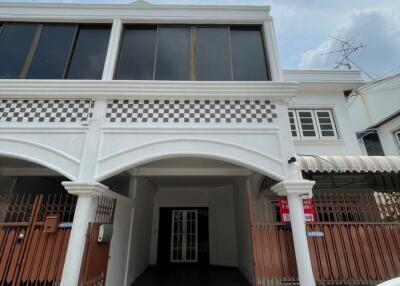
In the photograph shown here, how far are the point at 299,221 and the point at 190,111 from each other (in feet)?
8.76

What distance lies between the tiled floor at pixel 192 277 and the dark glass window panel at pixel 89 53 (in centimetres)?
547

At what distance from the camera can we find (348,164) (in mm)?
4602

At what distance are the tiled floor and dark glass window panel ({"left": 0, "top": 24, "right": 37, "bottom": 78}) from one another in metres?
5.89

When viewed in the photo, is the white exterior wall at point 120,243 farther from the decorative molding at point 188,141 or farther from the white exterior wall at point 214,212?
the white exterior wall at point 214,212

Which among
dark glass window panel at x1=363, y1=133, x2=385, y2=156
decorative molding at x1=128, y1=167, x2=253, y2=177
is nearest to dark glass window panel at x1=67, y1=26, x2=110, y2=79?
decorative molding at x1=128, y1=167, x2=253, y2=177

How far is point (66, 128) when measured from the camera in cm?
404

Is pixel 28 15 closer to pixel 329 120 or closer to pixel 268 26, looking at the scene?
pixel 268 26

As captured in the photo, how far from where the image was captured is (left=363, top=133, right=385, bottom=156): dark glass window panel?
8737 mm

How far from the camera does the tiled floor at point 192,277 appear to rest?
→ 6.18m

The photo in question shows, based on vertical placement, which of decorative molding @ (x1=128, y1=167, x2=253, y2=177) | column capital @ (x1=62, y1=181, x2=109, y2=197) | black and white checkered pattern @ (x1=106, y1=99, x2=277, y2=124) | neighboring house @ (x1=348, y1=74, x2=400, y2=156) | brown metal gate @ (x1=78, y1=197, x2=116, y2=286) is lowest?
brown metal gate @ (x1=78, y1=197, x2=116, y2=286)

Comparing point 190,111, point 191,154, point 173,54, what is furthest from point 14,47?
point 191,154

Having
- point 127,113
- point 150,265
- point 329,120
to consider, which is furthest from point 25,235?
point 329,120

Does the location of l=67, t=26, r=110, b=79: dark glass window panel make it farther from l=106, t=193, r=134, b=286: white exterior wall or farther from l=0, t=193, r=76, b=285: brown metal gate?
l=106, t=193, r=134, b=286: white exterior wall

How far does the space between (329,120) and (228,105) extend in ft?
14.8
